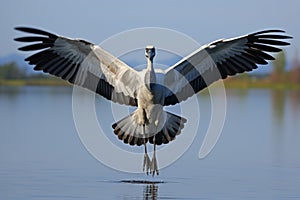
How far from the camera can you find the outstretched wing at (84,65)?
57.4ft

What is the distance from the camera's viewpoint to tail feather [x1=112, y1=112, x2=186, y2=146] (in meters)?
18.1

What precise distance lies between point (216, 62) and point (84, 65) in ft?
7.76

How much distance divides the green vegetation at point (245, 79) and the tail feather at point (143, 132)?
286 ft

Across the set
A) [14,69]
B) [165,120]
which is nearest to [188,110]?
[165,120]

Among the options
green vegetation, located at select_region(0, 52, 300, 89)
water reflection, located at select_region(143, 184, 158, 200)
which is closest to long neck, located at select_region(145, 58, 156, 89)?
water reflection, located at select_region(143, 184, 158, 200)

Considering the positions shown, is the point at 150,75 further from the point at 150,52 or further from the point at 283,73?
the point at 283,73

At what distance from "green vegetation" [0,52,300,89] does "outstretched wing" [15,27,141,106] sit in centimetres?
A: 8692

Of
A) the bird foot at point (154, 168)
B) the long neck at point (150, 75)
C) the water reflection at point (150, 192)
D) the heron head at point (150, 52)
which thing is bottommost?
the water reflection at point (150, 192)

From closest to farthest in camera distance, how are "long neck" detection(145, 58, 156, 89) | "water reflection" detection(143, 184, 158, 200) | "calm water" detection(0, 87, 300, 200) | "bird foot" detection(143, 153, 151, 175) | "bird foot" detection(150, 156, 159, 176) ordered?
"water reflection" detection(143, 184, 158, 200) → "calm water" detection(0, 87, 300, 200) → "long neck" detection(145, 58, 156, 89) → "bird foot" detection(150, 156, 159, 176) → "bird foot" detection(143, 153, 151, 175)

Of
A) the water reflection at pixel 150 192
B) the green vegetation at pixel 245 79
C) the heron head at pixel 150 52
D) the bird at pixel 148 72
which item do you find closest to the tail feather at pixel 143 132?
the bird at pixel 148 72

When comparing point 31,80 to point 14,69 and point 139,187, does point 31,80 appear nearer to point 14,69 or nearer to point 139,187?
point 14,69

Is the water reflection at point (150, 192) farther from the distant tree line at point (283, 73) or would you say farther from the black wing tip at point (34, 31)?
the distant tree line at point (283, 73)

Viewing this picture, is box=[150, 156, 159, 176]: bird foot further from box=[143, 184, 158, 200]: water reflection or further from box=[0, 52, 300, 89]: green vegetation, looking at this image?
box=[0, 52, 300, 89]: green vegetation

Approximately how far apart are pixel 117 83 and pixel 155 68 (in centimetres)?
79
